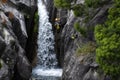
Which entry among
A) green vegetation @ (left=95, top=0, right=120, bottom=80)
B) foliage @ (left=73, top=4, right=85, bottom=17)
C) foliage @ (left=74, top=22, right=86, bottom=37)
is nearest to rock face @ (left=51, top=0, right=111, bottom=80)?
foliage @ (left=74, top=22, right=86, bottom=37)

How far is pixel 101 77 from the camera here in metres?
16.1

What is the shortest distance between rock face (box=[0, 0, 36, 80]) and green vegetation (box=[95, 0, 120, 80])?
23.1 feet

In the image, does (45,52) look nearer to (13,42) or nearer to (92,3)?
(13,42)

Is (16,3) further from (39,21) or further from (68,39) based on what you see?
(68,39)

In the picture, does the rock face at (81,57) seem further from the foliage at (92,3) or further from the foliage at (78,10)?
the foliage at (92,3)

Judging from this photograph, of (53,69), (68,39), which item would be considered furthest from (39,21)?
(68,39)

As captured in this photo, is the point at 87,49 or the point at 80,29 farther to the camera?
the point at 87,49

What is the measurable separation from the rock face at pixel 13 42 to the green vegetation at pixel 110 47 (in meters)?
7.05

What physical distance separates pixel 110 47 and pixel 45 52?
50.2 feet

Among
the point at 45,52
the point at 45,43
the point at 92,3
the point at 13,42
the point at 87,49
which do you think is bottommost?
the point at 45,52

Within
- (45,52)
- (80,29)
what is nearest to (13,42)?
(80,29)

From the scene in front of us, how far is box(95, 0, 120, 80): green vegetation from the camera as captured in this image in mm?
14000

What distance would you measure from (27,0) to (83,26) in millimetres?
11696

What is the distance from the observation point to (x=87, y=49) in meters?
18.1
